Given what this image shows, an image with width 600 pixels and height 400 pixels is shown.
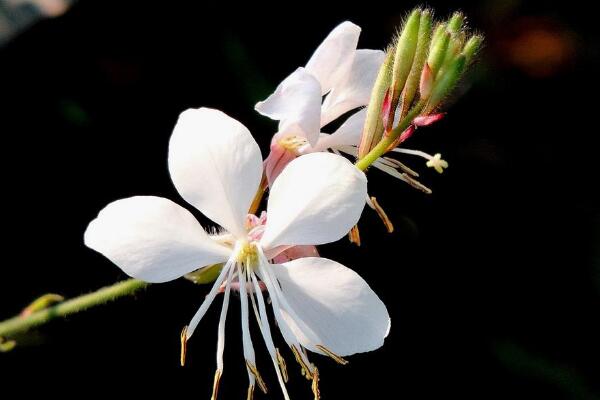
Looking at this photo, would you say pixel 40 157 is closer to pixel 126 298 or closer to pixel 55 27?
pixel 55 27

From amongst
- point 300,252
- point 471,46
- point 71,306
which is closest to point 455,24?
point 471,46

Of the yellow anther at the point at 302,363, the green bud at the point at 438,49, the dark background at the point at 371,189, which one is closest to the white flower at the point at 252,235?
the yellow anther at the point at 302,363

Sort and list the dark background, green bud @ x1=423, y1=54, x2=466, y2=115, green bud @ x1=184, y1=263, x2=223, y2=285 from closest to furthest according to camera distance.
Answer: green bud @ x1=423, y1=54, x2=466, y2=115
green bud @ x1=184, y1=263, x2=223, y2=285
the dark background

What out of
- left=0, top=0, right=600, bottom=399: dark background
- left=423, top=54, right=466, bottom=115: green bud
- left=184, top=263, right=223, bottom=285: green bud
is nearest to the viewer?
left=423, top=54, right=466, bottom=115: green bud

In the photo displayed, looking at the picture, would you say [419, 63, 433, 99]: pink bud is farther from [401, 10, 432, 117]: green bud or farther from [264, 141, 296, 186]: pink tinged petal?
[264, 141, 296, 186]: pink tinged petal

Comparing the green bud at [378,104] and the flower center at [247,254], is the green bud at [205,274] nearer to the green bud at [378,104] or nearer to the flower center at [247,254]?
the flower center at [247,254]

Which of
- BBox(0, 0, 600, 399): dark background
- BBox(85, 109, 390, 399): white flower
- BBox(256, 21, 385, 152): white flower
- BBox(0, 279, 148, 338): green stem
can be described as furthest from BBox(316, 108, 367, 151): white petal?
BBox(0, 0, 600, 399): dark background

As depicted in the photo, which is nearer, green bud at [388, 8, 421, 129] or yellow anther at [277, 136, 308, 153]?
green bud at [388, 8, 421, 129]
